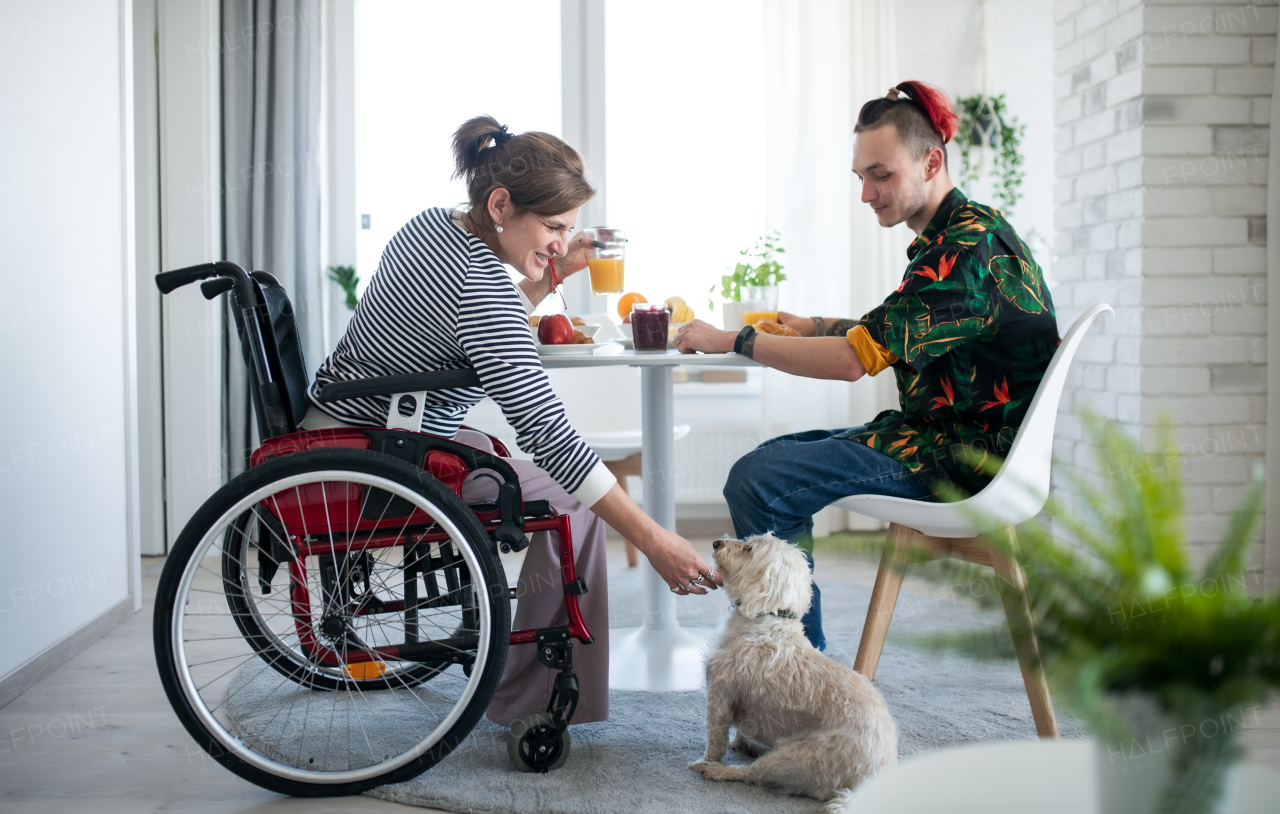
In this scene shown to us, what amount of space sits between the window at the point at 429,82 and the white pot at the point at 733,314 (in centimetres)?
190

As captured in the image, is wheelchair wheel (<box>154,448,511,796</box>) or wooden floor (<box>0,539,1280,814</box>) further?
wooden floor (<box>0,539,1280,814</box>)

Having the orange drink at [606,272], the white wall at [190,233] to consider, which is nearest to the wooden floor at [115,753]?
the orange drink at [606,272]

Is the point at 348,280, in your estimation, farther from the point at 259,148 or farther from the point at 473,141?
the point at 473,141

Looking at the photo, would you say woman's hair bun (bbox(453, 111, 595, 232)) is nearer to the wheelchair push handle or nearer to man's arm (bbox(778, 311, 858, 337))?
the wheelchair push handle

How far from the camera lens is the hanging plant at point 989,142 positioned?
3.53m

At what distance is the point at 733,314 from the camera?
2.07 metres

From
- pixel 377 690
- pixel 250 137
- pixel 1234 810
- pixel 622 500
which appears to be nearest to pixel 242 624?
pixel 377 690

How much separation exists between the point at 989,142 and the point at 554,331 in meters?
2.43

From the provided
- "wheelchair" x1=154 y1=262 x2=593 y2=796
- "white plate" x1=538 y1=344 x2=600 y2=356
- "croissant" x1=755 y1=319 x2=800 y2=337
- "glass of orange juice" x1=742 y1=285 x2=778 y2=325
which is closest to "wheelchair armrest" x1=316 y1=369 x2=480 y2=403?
"wheelchair" x1=154 y1=262 x2=593 y2=796

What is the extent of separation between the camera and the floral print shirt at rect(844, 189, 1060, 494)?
161 cm

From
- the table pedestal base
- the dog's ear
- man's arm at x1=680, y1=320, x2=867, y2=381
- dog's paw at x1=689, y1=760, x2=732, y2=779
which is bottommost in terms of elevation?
dog's paw at x1=689, y1=760, x2=732, y2=779

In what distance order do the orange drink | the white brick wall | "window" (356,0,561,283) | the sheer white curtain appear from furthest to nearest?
"window" (356,0,561,283), the sheer white curtain, the white brick wall, the orange drink

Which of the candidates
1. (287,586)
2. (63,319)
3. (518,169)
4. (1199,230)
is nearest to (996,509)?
(518,169)

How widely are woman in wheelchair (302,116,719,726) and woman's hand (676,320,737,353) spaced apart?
0.29 meters
